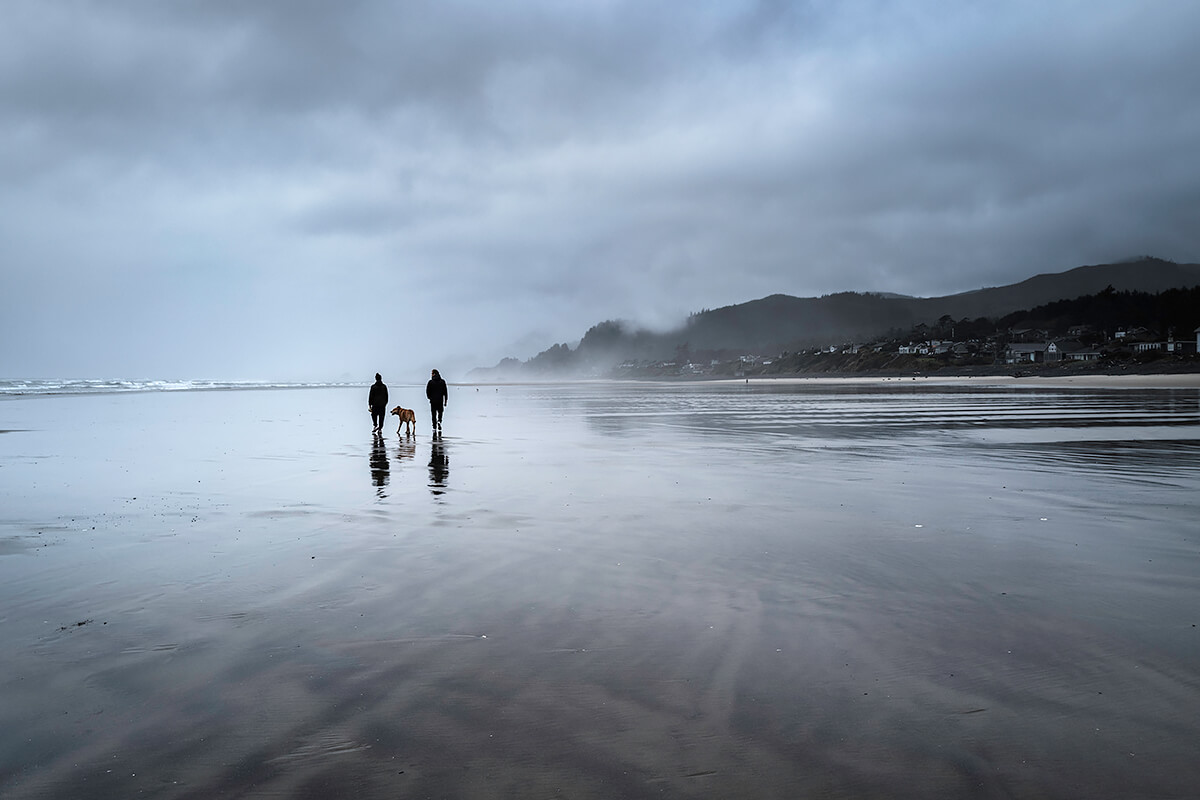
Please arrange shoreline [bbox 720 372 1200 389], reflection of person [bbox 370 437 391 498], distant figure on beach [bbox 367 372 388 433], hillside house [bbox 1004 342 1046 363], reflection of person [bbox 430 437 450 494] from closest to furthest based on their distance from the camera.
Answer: reflection of person [bbox 430 437 450 494] → reflection of person [bbox 370 437 391 498] → distant figure on beach [bbox 367 372 388 433] → shoreline [bbox 720 372 1200 389] → hillside house [bbox 1004 342 1046 363]

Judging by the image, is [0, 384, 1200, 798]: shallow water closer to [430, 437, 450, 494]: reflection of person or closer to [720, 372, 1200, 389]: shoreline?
[430, 437, 450, 494]: reflection of person

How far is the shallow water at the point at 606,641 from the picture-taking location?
3398mm

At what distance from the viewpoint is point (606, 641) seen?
16.3ft

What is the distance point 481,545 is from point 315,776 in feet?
15.1

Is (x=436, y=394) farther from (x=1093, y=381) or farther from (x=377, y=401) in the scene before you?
(x=1093, y=381)

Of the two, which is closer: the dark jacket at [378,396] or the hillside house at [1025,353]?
the dark jacket at [378,396]

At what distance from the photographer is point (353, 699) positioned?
13.4ft

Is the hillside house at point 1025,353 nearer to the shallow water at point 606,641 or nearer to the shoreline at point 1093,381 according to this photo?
the shoreline at point 1093,381

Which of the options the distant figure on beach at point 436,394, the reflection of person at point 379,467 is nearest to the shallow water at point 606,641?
the reflection of person at point 379,467

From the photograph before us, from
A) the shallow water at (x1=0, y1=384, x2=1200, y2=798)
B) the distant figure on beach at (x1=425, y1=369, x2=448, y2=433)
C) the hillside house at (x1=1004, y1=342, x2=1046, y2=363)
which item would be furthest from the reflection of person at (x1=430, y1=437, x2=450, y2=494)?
the hillside house at (x1=1004, y1=342, x2=1046, y2=363)

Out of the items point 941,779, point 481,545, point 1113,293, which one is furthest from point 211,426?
point 1113,293

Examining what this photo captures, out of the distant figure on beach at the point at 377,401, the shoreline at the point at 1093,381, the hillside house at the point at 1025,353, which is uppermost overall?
the hillside house at the point at 1025,353

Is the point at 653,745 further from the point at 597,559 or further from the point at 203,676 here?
the point at 597,559

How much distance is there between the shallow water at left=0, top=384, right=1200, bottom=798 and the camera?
11.1 feet
